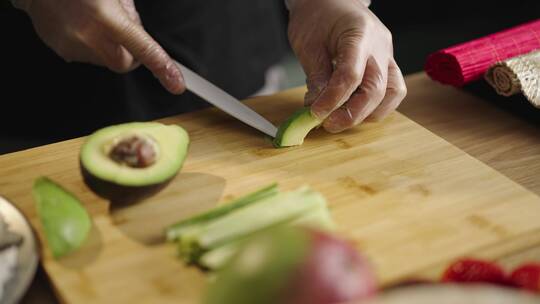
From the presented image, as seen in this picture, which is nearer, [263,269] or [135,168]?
[263,269]

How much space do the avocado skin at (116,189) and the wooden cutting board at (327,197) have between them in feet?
0.16

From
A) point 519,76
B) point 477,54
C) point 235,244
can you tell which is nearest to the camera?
point 235,244

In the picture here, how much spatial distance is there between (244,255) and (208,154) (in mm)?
580

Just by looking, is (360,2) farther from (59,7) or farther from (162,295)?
(162,295)

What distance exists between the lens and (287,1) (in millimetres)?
1632

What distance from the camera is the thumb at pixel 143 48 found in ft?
4.20

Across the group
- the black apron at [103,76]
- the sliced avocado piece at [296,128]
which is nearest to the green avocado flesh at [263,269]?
the sliced avocado piece at [296,128]

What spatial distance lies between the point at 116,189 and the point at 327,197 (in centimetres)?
36

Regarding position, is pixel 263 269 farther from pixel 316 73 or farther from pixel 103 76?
pixel 103 76

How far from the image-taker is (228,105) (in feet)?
4.52

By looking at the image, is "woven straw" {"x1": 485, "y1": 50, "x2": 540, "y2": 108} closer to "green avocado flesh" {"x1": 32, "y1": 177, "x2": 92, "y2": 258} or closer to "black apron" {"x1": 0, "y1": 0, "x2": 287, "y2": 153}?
"black apron" {"x1": 0, "y1": 0, "x2": 287, "y2": 153}

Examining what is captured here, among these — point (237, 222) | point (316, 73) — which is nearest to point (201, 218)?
point (237, 222)

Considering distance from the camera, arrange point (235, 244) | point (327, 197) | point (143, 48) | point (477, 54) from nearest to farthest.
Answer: point (235, 244)
point (327, 197)
point (143, 48)
point (477, 54)

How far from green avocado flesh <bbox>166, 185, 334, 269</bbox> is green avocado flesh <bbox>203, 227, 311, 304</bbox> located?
211 mm
